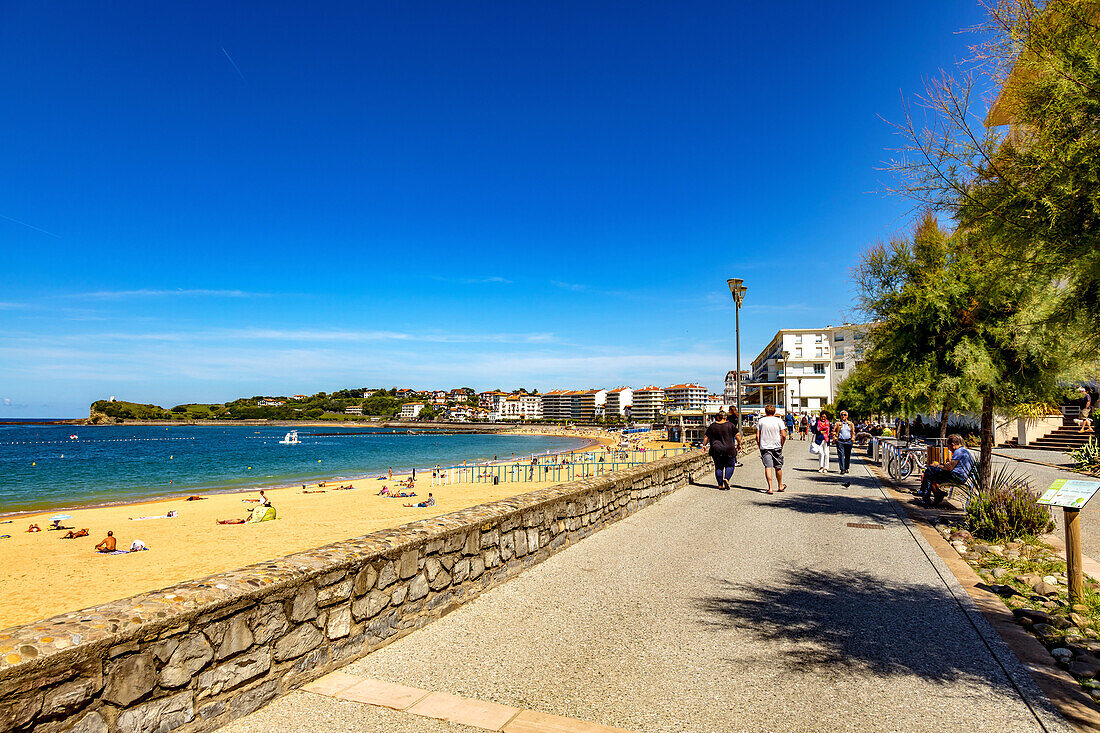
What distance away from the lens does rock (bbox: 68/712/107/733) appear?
2586mm

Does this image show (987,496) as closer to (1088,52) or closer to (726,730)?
(1088,52)

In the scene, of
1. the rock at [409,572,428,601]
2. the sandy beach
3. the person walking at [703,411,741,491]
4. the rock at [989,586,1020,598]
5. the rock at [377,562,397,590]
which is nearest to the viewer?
the rock at [377,562,397,590]

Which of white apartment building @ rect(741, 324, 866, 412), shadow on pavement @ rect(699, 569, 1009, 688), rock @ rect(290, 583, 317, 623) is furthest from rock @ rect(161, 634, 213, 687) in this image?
white apartment building @ rect(741, 324, 866, 412)

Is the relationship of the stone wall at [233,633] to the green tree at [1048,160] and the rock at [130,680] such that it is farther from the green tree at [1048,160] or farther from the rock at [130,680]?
the green tree at [1048,160]

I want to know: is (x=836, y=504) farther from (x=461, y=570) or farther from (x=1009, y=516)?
(x=461, y=570)

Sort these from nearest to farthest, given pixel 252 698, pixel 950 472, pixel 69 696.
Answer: pixel 69 696, pixel 252 698, pixel 950 472

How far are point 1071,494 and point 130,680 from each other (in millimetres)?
6892

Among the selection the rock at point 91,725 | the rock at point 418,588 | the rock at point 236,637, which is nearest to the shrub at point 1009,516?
the rock at point 418,588

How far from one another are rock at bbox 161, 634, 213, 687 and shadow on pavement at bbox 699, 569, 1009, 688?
11.9 ft

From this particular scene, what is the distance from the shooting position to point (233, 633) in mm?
3264

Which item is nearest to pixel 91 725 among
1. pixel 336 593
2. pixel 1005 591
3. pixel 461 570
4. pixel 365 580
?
pixel 336 593

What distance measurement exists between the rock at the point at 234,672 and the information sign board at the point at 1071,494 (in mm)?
6035

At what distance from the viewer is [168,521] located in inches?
779

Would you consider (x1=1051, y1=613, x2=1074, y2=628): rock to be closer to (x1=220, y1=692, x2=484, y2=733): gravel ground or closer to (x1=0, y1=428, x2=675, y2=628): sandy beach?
(x1=220, y1=692, x2=484, y2=733): gravel ground
